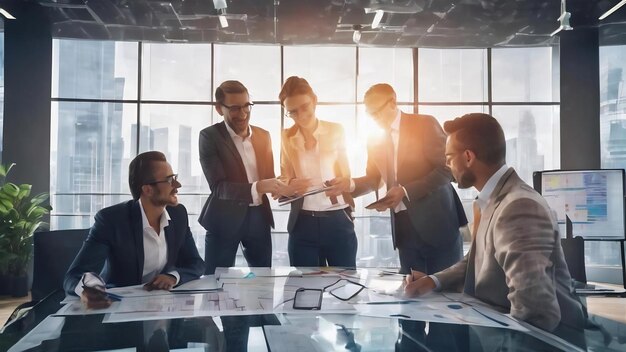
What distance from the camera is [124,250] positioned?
75.7 inches

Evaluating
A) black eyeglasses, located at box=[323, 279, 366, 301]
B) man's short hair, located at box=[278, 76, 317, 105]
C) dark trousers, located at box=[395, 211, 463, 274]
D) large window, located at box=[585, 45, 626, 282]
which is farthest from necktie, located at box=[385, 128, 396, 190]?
large window, located at box=[585, 45, 626, 282]

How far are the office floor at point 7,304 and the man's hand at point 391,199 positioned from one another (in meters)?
3.78

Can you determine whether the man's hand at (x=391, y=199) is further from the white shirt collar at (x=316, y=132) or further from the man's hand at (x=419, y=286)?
the man's hand at (x=419, y=286)

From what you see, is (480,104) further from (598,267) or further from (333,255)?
(333,255)

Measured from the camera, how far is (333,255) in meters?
2.54

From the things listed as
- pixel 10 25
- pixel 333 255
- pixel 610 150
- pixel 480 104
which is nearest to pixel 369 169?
pixel 333 255

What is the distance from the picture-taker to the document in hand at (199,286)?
1.62m

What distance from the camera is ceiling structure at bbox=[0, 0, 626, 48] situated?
5285 mm

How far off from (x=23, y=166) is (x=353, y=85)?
4.45 m

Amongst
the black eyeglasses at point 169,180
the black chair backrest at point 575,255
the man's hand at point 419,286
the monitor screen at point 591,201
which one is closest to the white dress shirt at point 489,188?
the man's hand at point 419,286

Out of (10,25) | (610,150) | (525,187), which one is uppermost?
(10,25)

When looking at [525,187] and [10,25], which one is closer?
[525,187]

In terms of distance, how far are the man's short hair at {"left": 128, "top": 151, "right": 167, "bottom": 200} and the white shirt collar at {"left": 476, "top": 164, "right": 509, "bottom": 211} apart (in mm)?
1342

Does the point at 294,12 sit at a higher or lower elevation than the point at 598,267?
higher
